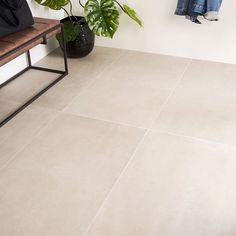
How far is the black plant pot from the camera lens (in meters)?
3.14

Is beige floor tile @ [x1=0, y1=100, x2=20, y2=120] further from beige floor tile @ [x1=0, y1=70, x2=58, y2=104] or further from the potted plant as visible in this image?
the potted plant

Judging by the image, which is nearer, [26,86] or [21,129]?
[21,129]

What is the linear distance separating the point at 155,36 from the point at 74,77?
0.83m

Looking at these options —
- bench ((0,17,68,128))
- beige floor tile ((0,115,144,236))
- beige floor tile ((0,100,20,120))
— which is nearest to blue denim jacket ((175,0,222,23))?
bench ((0,17,68,128))

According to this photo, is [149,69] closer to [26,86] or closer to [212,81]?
[212,81]

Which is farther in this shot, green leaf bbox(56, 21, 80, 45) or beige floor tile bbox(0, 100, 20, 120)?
green leaf bbox(56, 21, 80, 45)

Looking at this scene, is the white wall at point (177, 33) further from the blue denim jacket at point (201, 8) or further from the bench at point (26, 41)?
the bench at point (26, 41)

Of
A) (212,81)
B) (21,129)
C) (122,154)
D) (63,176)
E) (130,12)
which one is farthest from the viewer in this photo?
(130,12)

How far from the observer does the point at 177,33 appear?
322cm

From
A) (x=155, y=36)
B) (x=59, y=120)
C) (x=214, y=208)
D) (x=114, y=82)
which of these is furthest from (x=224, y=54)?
(x=214, y=208)

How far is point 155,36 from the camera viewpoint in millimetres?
3301

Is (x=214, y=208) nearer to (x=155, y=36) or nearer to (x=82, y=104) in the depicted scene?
(x=82, y=104)

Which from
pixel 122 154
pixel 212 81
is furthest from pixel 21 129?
pixel 212 81

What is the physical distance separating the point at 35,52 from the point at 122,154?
1.49 metres
